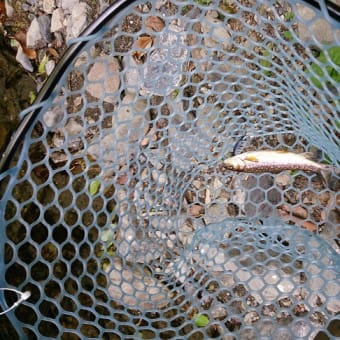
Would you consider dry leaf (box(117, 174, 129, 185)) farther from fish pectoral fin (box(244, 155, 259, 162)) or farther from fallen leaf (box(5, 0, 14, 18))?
fallen leaf (box(5, 0, 14, 18))

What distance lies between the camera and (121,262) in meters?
2.15

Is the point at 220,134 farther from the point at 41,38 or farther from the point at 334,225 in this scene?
the point at 41,38

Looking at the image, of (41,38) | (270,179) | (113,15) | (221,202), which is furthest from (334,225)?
(41,38)

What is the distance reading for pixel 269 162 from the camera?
76.9 inches

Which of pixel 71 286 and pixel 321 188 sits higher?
pixel 321 188

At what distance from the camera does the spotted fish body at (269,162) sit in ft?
6.30

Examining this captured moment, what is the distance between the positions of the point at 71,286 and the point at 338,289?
3.46 ft

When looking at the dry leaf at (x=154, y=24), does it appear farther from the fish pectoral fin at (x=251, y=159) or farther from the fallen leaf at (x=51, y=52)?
the fish pectoral fin at (x=251, y=159)

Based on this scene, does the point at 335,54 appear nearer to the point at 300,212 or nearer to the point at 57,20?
the point at 300,212

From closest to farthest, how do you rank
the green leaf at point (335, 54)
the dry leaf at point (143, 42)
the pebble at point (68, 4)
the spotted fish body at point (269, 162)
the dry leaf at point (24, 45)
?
1. the spotted fish body at point (269, 162)
2. the green leaf at point (335, 54)
3. the dry leaf at point (143, 42)
4. the pebble at point (68, 4)
5. the dry leaf at point (24, 45)

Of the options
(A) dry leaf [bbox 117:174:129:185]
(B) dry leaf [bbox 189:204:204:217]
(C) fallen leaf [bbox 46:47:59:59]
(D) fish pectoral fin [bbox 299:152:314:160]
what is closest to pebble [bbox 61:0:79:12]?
(C) fallen leaf [bbox 46:47:59:59]

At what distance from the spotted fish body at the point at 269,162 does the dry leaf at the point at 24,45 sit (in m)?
1.19

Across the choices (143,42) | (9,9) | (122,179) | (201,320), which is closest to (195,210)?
(122,179)

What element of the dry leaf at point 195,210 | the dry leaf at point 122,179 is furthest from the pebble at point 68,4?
the dry leaf at point 195,210
